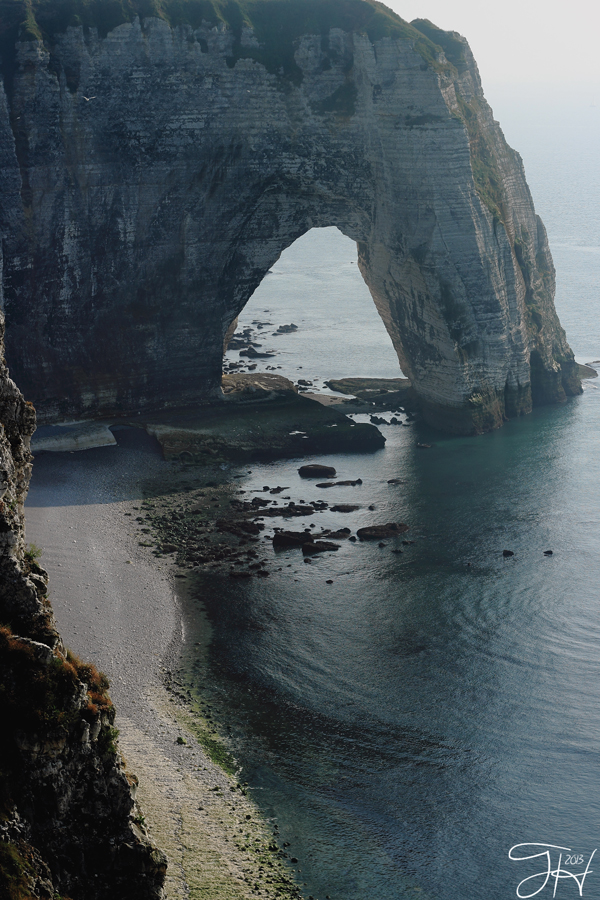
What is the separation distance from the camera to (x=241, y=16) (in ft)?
189

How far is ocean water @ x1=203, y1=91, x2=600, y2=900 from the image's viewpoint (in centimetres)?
2709

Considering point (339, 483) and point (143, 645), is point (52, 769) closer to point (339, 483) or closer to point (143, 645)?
point (143, 645)

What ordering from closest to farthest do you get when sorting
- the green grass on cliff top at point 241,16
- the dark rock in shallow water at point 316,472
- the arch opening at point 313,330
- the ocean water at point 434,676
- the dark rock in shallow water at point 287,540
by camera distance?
1. the ocean water at point 434,676
2. the dark rock in shallow water at point 287,540
3. the green grass on cliff top at point 241,16
4. the dark rock in shallow water at point 316,472
5. the arch opening at point 313,330

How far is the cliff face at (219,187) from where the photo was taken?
54.7m

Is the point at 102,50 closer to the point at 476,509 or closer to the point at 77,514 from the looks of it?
the point at 77,514

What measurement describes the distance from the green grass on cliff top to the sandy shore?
24529 millimetres

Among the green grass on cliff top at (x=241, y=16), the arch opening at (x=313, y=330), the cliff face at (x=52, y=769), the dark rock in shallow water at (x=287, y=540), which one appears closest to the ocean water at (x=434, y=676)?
the dark rock in shallow water at (x=287, y=540)

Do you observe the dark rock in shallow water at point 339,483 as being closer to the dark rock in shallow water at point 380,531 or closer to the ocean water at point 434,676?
the ocean water at point 434,676

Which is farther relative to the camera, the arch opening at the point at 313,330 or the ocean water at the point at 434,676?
the arch opening at the point at 313,330

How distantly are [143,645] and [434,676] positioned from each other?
11.2 meters

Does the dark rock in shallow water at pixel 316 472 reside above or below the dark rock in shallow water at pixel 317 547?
above
